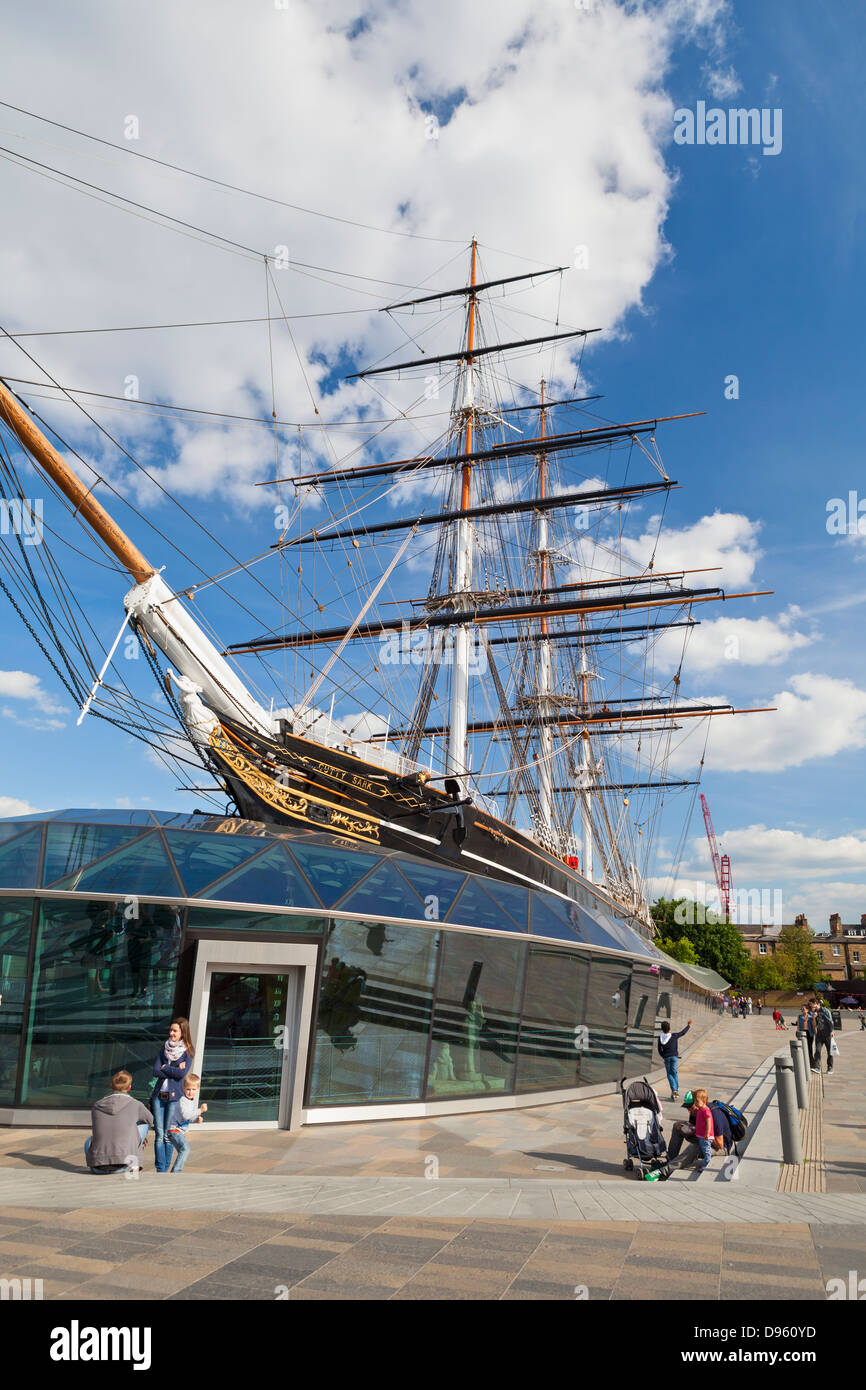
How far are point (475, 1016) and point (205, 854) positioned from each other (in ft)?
16.3

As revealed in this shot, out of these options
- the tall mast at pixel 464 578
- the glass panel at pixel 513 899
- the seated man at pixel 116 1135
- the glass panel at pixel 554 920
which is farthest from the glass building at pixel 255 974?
the tall mast at pixel 464 578

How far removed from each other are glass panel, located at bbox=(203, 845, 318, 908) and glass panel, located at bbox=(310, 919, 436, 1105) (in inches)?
26.7

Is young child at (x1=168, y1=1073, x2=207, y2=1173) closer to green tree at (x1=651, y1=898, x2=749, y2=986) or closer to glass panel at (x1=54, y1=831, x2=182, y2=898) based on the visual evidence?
glass panel at (x1=54, y1=831, x2=182, y2=898)

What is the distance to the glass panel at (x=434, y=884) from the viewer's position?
13234mm

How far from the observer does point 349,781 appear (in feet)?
71.7

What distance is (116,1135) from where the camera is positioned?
312 inches

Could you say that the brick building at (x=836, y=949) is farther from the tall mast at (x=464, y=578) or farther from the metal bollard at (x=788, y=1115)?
the metal bollard at (x=788, y=1115)

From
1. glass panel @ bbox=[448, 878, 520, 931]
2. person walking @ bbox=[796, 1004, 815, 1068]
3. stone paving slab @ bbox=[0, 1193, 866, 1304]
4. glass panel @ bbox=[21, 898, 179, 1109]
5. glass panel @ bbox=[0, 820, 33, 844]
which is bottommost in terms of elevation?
person walking @ bbox=[796, 1004, 815, 1068]

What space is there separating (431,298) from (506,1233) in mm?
35995

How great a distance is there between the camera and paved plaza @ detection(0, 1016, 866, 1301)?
5004 millimetres

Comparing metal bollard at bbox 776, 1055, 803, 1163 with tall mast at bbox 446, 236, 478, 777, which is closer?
metal bollard at bbox 776, 1055, 803, 1163

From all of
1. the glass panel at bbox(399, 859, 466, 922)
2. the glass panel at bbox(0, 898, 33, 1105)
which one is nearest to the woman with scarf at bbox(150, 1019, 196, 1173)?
the glass panel at bbox(0, 898, 33, 1105)

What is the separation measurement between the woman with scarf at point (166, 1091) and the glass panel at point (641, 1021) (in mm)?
11918

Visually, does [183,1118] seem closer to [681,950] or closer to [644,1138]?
[644,1138]
